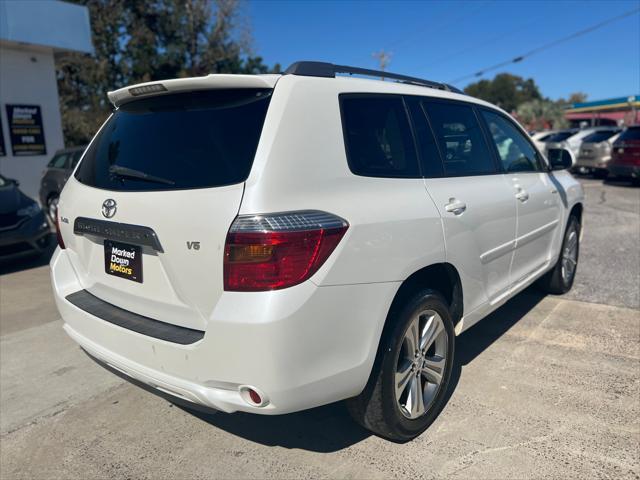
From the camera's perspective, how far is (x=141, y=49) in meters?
26.0

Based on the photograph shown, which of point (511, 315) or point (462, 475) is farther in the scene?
point (511, 315)

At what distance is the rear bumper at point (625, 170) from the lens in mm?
13798

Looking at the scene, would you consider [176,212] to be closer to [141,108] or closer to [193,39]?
[141,108]

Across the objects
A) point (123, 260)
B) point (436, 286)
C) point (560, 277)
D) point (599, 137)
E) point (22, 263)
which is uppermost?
point (599, 137)

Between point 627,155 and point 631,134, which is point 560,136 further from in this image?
point 627,155

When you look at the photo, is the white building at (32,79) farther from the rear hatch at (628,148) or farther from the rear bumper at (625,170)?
the rear bumper at (625,170)

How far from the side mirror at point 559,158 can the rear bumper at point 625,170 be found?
10942 millimetres

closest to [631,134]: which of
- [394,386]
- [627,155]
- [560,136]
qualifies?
[627,155]

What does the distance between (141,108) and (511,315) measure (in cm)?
362

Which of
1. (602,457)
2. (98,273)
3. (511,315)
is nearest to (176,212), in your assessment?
(98,273)

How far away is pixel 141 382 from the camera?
8.13 feet

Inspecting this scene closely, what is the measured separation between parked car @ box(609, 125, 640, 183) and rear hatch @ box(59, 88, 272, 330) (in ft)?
47.4

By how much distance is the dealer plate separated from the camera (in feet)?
7.99

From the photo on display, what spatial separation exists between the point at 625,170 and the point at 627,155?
1.34ft
